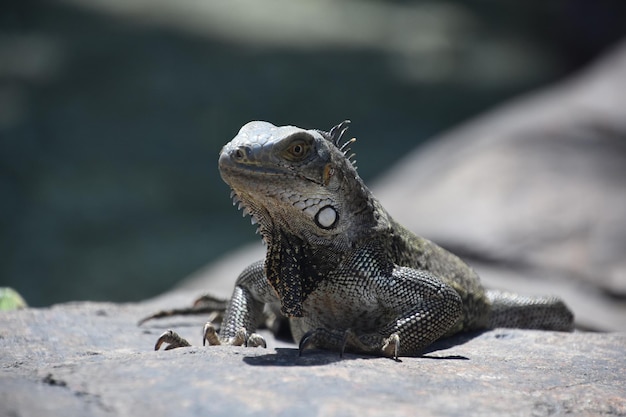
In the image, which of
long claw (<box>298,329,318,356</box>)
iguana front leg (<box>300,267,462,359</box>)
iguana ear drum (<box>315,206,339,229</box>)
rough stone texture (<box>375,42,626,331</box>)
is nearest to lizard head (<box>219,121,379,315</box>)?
iguana ear drum (<box>315,206,339,229</box>)

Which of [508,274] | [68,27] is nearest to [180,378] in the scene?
[508,274]

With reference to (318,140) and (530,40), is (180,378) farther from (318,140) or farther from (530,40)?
(530,40)

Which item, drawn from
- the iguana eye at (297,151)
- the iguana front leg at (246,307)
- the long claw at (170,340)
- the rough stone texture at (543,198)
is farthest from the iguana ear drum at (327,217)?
the rough stone texture at (543,198)

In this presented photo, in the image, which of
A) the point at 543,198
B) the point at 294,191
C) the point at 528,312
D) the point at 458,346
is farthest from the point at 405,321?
the point at 543,198

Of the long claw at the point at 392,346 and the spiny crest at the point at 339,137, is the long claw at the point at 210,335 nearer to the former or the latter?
the long claw at the point at 392,346

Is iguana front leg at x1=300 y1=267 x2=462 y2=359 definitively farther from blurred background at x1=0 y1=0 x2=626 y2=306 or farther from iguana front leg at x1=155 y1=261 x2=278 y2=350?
blurred background at x1=0 y1=0 x2=626 y2=306

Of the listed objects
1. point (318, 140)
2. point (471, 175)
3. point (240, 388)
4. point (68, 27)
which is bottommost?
point (240, 388)
